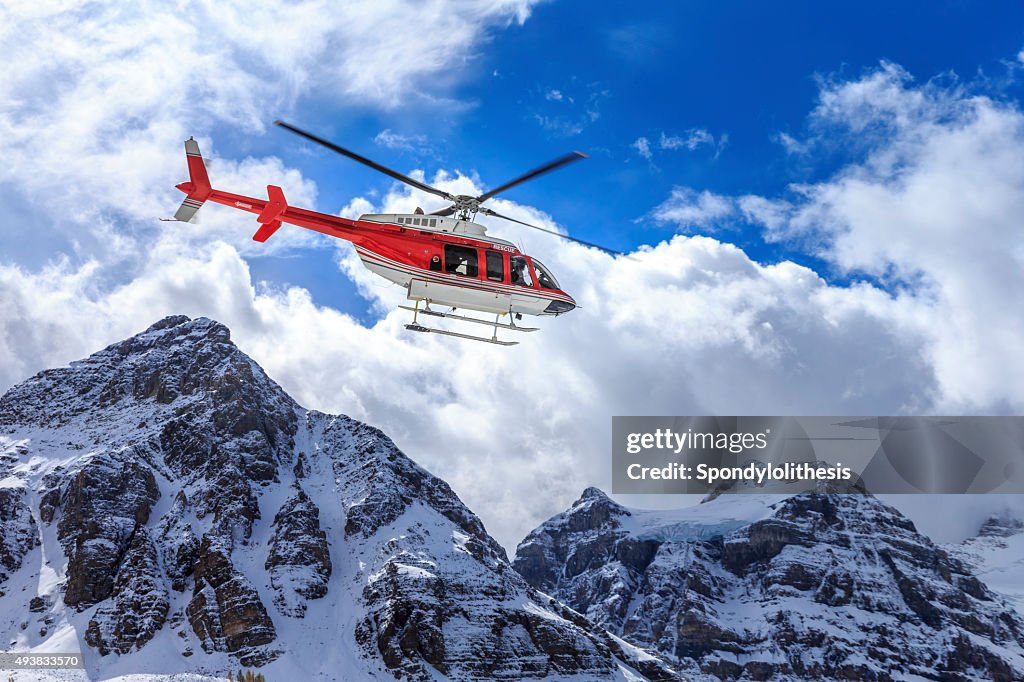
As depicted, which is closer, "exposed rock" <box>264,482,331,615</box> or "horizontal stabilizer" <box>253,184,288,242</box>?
"horizontal stabilizer" <box>253,184,288,242</box>

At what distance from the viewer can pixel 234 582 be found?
6550 inches

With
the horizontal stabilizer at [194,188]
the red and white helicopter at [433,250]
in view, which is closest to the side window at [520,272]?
the red and white helicopter at [433,250]

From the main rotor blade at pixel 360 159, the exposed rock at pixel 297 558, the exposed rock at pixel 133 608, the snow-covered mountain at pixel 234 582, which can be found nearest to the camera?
the main rotor blade at pixel 360 159

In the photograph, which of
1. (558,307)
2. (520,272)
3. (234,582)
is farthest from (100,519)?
(520,272)

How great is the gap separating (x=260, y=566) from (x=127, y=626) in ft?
91.0

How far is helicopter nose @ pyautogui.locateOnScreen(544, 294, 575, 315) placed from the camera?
182 ft

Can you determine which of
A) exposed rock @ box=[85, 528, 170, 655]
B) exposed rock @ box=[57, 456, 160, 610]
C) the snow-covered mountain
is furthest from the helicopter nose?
exposed rock @ box=[57, 456, 160, 610]

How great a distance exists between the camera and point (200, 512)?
18438 centimetres

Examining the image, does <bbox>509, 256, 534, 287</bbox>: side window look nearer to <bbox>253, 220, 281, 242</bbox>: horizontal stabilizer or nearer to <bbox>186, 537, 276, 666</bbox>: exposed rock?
<bbox>253, 220, 281, 242</bbox>: horizontal stabilizer

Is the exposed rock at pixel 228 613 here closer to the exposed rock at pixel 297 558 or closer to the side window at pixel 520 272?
the exposed rock at pixel 297 558

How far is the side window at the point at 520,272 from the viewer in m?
54.0

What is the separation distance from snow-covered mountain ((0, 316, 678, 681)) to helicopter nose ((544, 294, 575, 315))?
115 meters

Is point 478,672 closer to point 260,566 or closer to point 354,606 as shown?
point 354,606

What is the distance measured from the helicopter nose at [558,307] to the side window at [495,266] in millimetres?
3640
